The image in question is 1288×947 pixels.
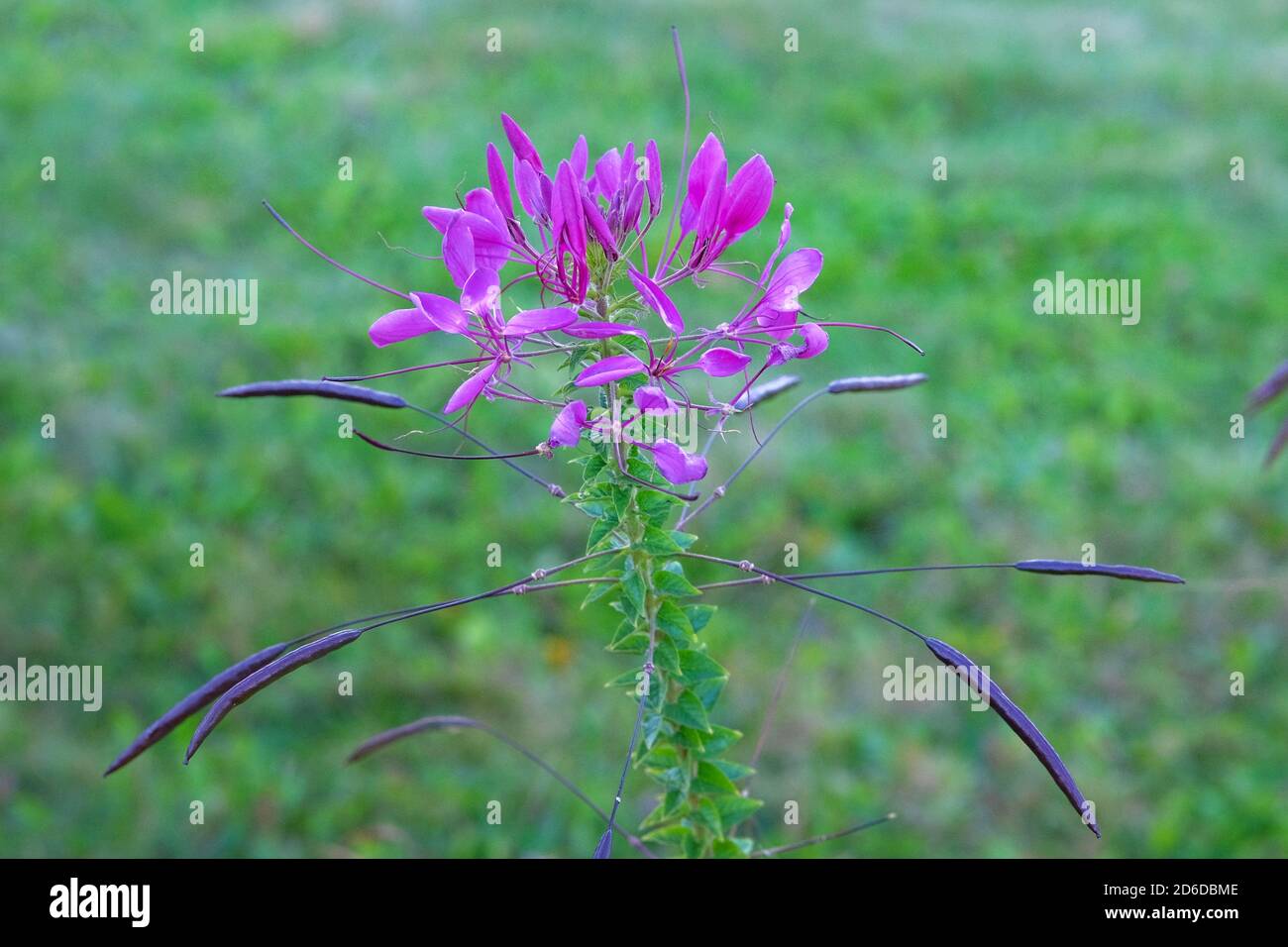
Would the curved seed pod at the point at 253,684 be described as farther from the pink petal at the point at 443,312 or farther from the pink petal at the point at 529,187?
the pink petal at the point at 529,187

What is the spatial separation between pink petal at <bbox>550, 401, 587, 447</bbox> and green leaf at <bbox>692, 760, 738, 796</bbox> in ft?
1.75

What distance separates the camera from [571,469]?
4492 mm

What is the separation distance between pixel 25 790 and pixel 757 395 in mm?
2732

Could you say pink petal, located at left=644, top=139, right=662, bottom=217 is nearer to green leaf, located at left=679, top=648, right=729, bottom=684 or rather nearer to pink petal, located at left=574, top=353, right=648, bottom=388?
pink petal, located at left=574, top=353, right=648, bottom=388

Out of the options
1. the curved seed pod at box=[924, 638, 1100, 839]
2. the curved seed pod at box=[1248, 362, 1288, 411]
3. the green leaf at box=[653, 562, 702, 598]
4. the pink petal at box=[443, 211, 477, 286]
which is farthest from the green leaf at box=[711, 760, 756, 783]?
the curved seed pod at box=[1248, 362, 1288, 411]

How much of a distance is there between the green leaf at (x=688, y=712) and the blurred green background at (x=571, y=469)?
1130 millimetres

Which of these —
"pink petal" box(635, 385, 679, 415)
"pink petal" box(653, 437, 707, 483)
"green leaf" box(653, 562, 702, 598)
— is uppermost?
"pink petal" box(635, 385, 679, 415)

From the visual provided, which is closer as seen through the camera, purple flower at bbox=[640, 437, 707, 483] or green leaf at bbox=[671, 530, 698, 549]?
purple flower at bbox=[640, 437, 707, 483]

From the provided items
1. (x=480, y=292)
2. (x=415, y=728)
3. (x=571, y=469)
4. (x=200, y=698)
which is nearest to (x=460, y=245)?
(x=480, y=292)

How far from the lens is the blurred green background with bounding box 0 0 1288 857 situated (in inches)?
131

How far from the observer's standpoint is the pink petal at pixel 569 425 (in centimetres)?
124

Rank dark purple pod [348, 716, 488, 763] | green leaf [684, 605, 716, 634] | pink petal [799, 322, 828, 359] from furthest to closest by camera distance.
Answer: dark purple pod [348, 716, 488, 763], green leaf [684, 605, 716, 634], pink petal [799, 322, 828, 359]

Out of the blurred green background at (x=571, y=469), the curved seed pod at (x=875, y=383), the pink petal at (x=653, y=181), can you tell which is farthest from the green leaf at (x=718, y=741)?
the blurred green background at (x=571, y=469)

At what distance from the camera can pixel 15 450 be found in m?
4.17
